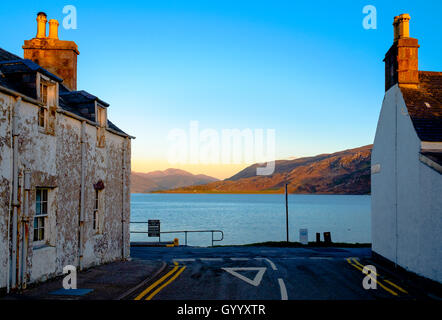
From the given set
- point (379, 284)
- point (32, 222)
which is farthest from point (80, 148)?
Result: point (379, 284)

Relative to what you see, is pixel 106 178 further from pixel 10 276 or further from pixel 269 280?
pixel 269 280

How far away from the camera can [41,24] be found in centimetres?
1880

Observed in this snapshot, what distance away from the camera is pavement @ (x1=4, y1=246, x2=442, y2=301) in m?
10.8

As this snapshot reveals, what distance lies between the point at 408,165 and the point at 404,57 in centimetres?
547

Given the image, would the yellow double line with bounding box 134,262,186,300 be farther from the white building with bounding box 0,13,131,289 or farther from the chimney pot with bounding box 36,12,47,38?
the chimney pot with bounding box 36,12,47,38

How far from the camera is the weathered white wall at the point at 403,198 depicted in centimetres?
1252

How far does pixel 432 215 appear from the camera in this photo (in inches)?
492

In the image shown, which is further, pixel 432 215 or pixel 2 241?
pixel 432 215

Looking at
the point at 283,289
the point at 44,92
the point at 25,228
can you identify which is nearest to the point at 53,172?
the point at 25,228

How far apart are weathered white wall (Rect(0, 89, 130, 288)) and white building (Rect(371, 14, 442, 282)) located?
39.6 ft

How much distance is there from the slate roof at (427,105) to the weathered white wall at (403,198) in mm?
264

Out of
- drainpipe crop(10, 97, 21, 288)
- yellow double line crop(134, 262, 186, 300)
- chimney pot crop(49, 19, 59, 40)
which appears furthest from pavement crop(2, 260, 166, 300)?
chimney pot crop(49, 19, 59, 40)

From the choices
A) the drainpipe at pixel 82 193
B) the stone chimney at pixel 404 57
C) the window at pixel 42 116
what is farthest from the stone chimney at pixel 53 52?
the stone chimney at pixel 404 57

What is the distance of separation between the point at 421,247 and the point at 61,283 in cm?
1189
